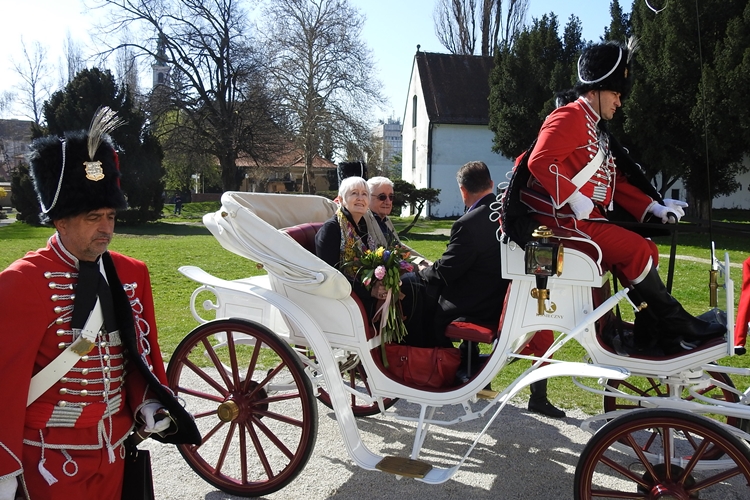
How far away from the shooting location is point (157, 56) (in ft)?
92.1

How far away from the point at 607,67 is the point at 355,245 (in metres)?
1.77

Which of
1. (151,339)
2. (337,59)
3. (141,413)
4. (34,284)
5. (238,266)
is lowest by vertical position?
(238,266)

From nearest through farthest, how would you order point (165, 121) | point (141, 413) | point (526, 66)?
point (141, 413) → point (526, 66) → point (165, 121)

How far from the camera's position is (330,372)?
11.3ft

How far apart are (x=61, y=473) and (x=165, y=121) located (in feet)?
96.5

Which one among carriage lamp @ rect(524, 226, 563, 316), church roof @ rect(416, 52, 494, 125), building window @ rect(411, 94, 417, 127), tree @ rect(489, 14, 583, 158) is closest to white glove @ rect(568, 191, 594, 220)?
carriage lamp @ rect(524, 226, 563, 316)

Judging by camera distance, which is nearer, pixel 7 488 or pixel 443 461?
pixel 7 488

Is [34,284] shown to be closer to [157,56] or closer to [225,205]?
[225,205]

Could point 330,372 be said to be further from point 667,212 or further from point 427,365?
point 667,212

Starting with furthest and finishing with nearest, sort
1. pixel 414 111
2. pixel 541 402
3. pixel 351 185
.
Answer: pixel 414 111 < pixel 541 402 < pixel 351 185

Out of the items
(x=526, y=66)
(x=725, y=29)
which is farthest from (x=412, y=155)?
(x=725, y=29)

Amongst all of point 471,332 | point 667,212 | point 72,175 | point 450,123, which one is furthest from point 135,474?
point 450,123

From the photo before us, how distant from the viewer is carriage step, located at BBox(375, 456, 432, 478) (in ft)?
10.3

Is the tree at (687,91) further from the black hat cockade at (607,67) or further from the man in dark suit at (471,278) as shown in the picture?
the man in dark suit at (471,278)
